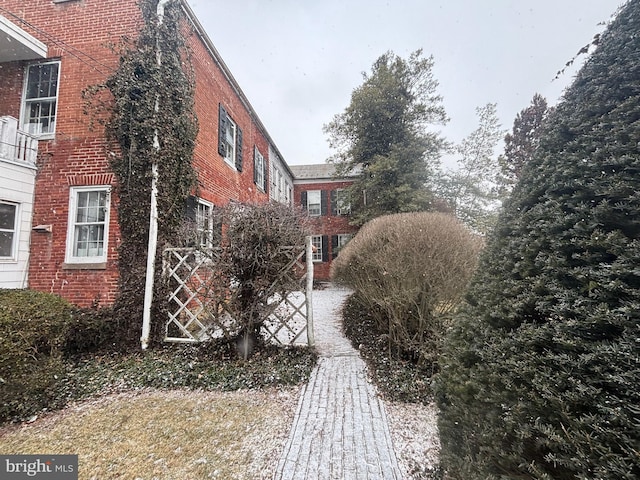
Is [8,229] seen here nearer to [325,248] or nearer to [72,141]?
[72,141]

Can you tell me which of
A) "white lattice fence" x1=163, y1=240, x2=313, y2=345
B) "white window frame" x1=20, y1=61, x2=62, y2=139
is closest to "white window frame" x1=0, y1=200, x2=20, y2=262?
"white window frame" x1=20, y1=61, x2=62, y2=139

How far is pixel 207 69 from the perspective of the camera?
7660 millimetres

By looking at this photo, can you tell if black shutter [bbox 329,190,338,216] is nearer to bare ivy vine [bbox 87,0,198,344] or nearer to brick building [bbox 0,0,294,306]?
brick building [bbox 0,0,294,306]

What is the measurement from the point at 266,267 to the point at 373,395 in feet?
7.40

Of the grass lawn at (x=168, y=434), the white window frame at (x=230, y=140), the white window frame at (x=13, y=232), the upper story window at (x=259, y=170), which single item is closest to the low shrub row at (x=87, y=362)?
the grass lawn at (x=168, y=434)

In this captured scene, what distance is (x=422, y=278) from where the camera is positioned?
14.0 feet

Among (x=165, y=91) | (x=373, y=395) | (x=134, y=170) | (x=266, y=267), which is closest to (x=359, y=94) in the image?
(x=165, y=91)

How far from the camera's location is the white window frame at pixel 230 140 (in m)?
8.84

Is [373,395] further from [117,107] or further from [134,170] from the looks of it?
[117,107]

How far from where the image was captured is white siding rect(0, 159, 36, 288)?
571cm

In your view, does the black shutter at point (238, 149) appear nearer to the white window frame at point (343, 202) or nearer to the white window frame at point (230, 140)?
the white window frame at point (230, 140)

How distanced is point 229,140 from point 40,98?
427cm

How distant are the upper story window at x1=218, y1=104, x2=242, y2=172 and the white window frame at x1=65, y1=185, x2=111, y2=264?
3191mm

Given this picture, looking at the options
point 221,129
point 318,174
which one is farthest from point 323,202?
point 221,129
